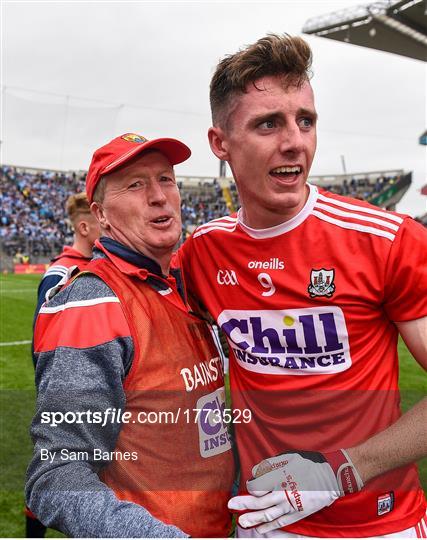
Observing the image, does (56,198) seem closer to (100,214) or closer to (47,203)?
(47,203)

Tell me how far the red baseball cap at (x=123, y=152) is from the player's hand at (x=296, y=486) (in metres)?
1.12

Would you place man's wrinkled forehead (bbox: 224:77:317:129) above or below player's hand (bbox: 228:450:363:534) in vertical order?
above

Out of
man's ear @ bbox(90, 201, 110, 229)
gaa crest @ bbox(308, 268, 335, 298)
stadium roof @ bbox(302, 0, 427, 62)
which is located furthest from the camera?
stadium roof @ bbox(302, 0, 427, 62)

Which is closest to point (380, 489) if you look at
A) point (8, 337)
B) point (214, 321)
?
point (214, 321)

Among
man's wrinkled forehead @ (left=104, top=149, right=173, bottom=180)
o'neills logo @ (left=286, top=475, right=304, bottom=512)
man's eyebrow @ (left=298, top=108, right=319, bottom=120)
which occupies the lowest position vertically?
o'neills logo @ (left=286, top=475, right=304, bottom=512)

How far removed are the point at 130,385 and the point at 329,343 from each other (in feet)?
2.21

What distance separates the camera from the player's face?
1.74 meters

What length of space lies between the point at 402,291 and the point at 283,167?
0.55m

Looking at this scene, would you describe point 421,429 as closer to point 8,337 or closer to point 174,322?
point 174,322

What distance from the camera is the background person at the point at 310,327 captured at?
1715 millimetres

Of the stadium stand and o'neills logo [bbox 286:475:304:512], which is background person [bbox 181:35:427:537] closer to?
o'neills logo [bbox 286:475:304:512]

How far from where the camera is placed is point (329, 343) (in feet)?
5.86

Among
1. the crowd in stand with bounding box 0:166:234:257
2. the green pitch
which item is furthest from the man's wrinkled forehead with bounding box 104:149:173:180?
the crowd in stand with bounding box 0:166:234:257

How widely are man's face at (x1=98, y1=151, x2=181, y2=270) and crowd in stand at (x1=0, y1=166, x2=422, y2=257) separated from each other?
2047 centimetres
